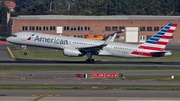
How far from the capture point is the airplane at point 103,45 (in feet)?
246

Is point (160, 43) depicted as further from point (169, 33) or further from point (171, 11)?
point (171, 11)

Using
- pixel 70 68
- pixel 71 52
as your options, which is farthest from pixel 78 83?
pixel 71 52

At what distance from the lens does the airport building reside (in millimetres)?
132625

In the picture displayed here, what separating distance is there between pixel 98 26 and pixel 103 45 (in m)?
58.0

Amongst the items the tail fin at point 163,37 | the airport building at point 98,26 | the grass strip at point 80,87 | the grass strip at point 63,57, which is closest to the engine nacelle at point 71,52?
the grass strip at point 63,57

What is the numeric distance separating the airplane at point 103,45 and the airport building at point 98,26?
178 ft

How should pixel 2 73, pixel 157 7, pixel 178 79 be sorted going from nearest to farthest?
1. pixel 178 79
2. pixel 2 73
3. pixel 157 7

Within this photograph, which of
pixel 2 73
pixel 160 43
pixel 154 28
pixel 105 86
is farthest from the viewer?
pixel 154 28

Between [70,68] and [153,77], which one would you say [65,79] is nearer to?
[153,77]

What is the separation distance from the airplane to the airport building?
54.3 metres

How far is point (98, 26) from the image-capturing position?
134m

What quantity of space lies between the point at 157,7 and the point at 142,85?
13809 cm

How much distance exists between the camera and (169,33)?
75188 mm

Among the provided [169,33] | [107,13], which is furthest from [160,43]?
[107,13]
